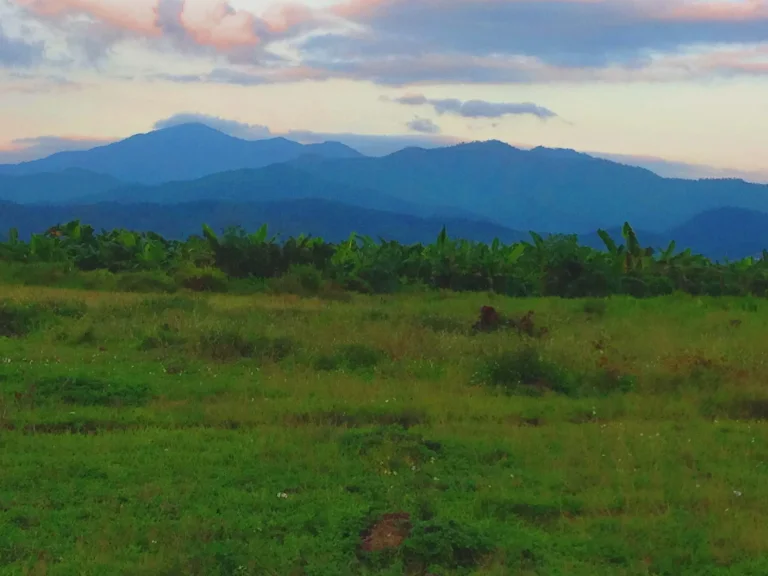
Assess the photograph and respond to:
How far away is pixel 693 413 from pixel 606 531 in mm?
3726

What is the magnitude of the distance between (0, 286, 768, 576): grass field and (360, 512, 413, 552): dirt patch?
0.02 m

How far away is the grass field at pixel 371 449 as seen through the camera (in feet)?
16.4

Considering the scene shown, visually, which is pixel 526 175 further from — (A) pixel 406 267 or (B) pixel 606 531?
(B) pixel 606 531

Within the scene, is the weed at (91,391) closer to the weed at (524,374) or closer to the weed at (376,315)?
the weed at (524,374)

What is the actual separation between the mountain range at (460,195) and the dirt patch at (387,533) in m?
91.6

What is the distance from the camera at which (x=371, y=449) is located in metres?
6.81

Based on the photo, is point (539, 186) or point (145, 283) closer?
point (145, 283)

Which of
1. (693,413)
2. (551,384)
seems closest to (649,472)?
(693,413)

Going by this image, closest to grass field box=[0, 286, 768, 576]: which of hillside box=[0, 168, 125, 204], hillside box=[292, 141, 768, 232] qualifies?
hillside box=[292, 141, 768, 232]

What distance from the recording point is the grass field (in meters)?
5.00

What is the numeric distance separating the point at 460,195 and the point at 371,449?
156 meters

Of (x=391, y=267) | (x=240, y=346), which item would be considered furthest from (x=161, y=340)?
(x=391, y=267)

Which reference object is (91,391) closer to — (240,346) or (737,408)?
(240,346)

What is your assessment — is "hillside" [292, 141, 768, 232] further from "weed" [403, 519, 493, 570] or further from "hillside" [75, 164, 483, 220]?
"weed" [403, 519, 493, 570]
